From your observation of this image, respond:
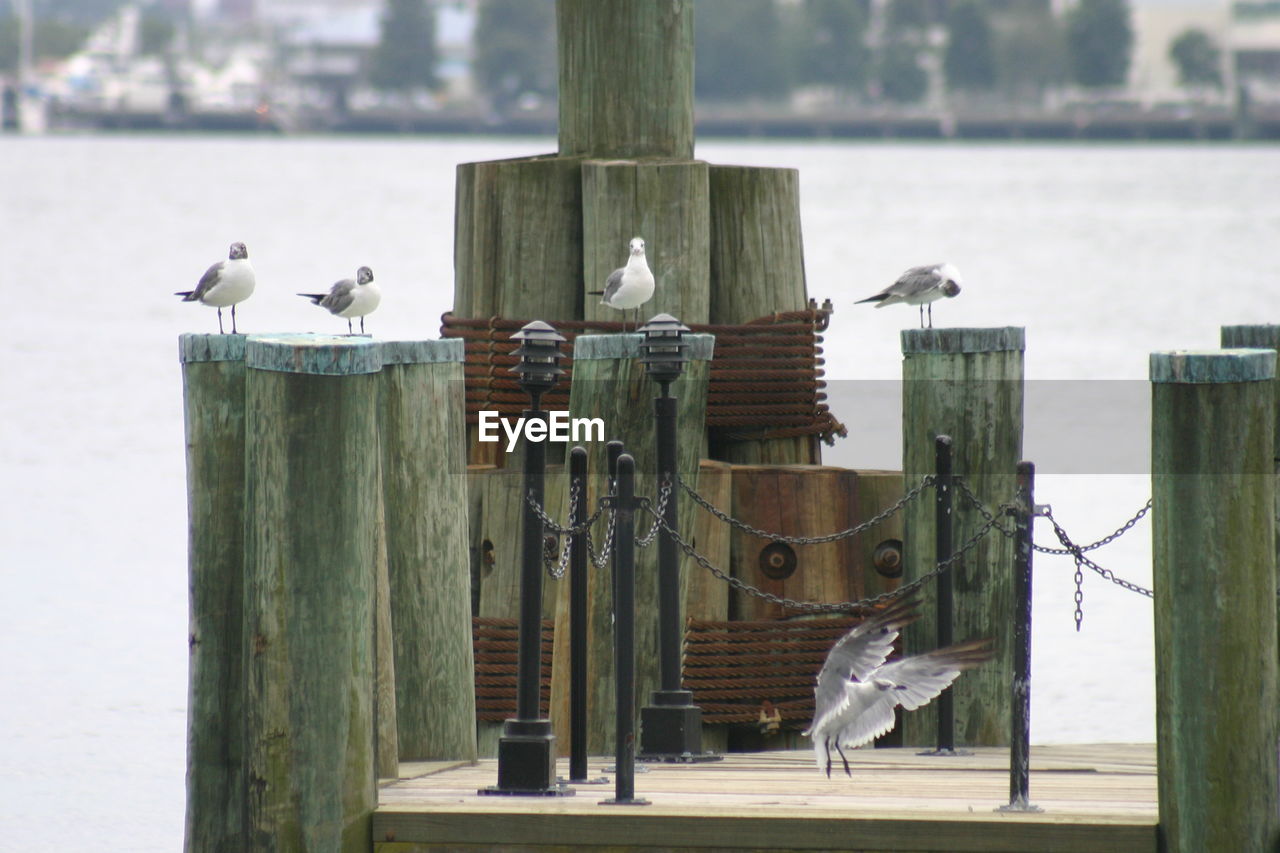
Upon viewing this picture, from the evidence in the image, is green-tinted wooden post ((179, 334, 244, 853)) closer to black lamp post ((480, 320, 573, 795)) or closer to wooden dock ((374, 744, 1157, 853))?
wooden dock ((374, 744, 1157, 853))

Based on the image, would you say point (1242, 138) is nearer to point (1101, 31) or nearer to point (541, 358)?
point (1101, 31)

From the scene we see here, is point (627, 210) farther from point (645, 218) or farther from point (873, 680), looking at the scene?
point (873, 680)

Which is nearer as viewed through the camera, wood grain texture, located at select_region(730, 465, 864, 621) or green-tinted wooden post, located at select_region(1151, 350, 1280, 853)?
green-tinted wooden post, located at select_region(1151, 350, 1280, 853)

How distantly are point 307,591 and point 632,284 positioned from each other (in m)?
2.38

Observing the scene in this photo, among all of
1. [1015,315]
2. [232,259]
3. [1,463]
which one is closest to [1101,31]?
[1015,315]

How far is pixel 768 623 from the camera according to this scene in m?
8.42

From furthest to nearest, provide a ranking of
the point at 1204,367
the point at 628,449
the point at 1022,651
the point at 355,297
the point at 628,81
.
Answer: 1. the point at 355,297
2. the point at 628,81
3. the point at 628,449
4. the point at 1022,651
5. the point at 1204,367

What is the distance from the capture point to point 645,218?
858cm

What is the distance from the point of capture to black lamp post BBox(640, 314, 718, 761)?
7406 millimetres

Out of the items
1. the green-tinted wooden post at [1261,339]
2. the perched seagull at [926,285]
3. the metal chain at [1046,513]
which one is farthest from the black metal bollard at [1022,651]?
the perched seagull at [926,285]

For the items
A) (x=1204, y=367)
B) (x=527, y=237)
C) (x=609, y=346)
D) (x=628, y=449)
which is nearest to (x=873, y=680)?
(x=1204, y=367)

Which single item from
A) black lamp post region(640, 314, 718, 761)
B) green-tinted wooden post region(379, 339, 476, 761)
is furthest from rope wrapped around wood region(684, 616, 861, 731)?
green-tinted wooden post region(379, 339, 476, 761)

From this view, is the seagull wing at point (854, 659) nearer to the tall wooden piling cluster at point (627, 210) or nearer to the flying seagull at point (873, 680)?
the flying seagull at point (873, 680)

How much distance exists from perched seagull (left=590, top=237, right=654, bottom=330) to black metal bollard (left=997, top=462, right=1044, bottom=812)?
2111mm
